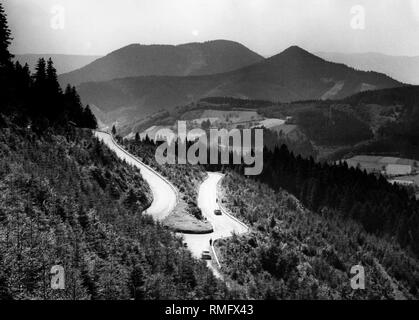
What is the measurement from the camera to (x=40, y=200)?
2739 cm

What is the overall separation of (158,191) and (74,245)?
39.8 metres

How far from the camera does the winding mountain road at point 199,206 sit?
4528 centimetres

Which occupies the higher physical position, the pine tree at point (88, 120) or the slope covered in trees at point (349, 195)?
the pine tree at point (88, 120)

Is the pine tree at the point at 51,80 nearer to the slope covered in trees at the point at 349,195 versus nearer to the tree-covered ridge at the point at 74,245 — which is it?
the tree-covered ridge at the point at 74,245

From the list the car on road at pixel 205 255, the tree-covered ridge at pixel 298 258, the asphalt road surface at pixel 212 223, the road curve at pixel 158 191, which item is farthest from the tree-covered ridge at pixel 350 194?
the car on road at pixel 205 255

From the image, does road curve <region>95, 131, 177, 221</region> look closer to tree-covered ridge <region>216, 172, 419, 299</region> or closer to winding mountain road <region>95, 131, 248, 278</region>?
winding mountain road <region>95, 131, 248, 278</region>

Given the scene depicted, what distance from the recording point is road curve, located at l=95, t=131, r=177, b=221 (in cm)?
5414

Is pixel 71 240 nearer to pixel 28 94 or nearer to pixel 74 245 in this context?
pixel 74 245

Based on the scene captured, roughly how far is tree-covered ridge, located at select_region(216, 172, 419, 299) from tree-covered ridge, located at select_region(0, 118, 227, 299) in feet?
17.3

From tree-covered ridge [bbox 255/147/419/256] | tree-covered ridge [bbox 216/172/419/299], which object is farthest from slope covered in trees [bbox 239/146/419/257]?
tree-covered ridge [bbox 216/172/419/299]

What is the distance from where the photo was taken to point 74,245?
23.6 m

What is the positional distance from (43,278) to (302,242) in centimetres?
3928
